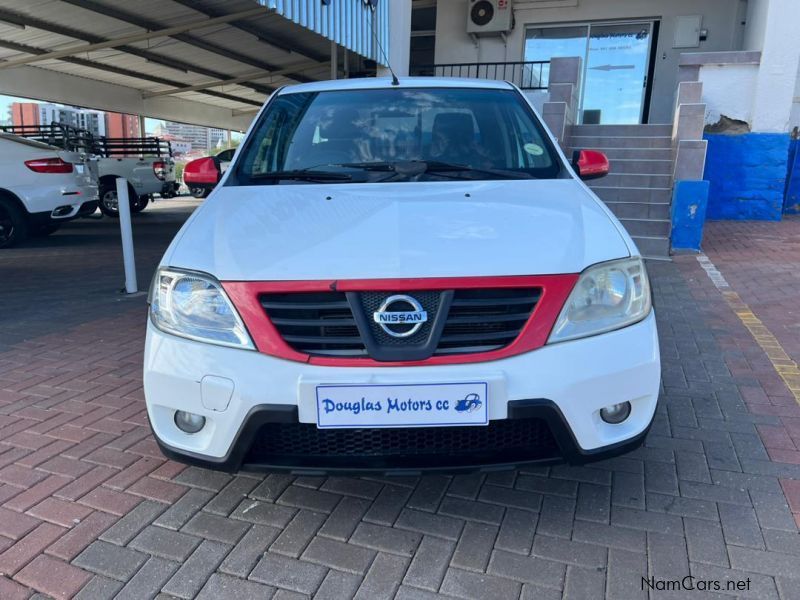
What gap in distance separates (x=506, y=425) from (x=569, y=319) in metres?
0.40

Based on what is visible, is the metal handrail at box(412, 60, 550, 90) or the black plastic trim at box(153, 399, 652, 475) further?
the metal handrail at box(412, 60, 550, 90)

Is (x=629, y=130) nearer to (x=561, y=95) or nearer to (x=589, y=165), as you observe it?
(x=561, y=95)

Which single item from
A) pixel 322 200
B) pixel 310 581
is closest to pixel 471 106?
pixel 322 200

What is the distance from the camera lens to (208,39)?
41.9 ft

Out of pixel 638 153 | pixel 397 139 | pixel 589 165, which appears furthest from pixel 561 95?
pixel 397 139

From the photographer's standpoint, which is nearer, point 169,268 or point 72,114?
point 169,268

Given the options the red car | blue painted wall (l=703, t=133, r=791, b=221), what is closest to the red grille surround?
the red car

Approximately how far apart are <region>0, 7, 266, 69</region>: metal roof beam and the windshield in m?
7.84

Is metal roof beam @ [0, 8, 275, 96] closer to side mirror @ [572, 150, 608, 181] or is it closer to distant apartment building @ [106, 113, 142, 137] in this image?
side mirror @ [572, 150, 608, 181]

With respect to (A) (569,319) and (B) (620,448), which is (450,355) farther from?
(B) (620,448)

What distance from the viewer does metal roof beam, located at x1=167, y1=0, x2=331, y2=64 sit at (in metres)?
10.3

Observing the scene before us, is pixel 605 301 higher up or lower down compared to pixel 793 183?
lower down

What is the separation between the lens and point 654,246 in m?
7.39

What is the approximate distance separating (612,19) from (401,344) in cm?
1219
